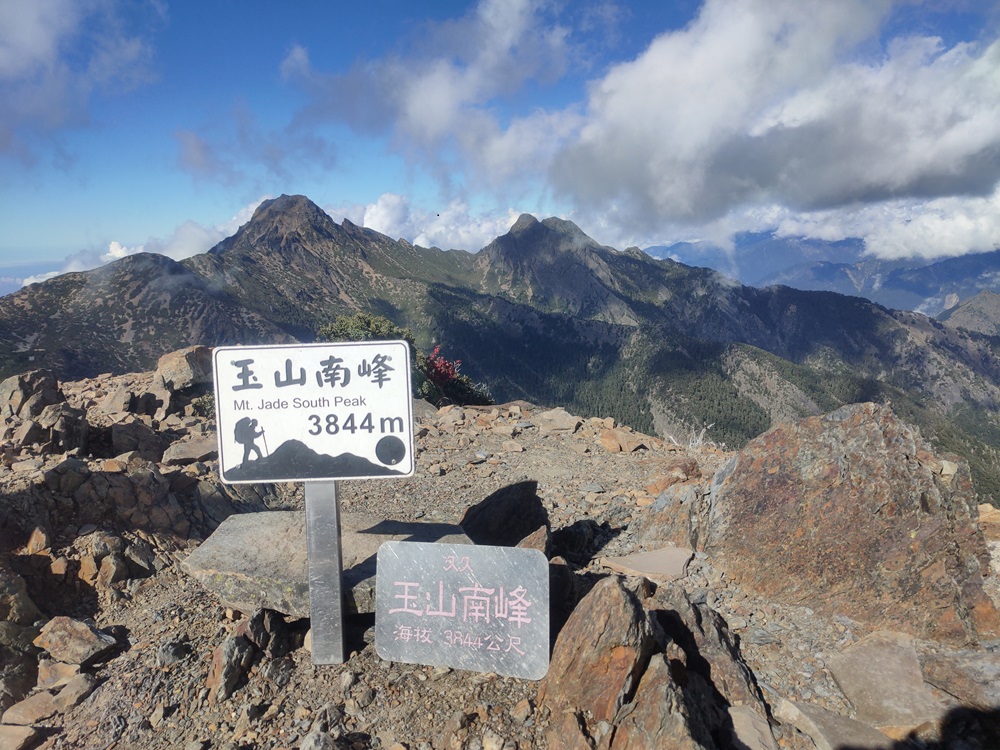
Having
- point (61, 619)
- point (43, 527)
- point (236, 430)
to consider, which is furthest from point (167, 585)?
point (236, 430)

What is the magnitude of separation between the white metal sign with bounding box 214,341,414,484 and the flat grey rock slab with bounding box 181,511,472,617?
1.29 m

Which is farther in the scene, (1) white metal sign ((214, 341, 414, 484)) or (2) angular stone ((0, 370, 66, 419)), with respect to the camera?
(2) angular stone ((0, 370, 66, 419))

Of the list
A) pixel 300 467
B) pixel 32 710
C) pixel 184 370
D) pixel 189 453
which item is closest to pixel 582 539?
pixel 300 467

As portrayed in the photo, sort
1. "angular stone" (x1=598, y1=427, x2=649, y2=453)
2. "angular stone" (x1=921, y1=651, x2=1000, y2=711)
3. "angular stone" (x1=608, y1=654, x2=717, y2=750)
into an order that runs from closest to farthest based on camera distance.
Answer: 1. "angular stone" (x1=608, y1=654, x2=717, y2=750)
2. "angular stone" (x1=921, y1=651, x2=1000, y2=711)
3. "angular stone" (x1=598, y1=427, x2=649, y2=453)

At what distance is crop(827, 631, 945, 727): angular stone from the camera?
4348 millimetres

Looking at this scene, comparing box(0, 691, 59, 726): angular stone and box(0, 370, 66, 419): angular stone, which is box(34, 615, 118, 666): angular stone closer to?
box(0, 691, 59, 726): angular stone

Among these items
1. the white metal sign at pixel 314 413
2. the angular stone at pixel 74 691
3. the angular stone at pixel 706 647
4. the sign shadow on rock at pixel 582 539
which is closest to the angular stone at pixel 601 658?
the angular stone at pixel 706 647

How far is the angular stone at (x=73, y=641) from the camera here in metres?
5.04

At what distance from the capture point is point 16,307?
78875 millimetres

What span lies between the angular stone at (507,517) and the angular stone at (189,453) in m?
5.56

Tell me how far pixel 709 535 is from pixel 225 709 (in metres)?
5.35

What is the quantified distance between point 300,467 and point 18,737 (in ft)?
9.45

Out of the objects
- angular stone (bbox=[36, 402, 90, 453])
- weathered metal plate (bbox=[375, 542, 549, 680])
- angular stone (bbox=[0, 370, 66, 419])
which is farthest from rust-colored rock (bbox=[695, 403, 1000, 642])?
angular stone (bbox=[0, 370, 66, 419])

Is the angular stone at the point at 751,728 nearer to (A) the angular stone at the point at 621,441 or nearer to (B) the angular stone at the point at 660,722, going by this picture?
(B) the angular stone at the point at 660,722
